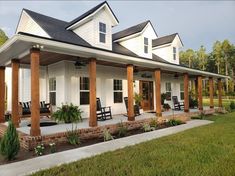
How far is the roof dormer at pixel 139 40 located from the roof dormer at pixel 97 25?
194cm

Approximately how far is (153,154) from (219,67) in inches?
2347

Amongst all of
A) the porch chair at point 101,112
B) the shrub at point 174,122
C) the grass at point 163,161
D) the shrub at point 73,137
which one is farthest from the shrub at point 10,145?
the shrub at point 174,122

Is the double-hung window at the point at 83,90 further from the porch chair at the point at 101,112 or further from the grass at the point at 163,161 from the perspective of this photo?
the grass at the point at 163,161

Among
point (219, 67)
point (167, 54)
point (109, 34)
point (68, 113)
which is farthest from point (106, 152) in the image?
point (219, 67)

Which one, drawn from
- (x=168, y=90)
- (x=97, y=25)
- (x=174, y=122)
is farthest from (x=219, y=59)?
(x=97, y=25)

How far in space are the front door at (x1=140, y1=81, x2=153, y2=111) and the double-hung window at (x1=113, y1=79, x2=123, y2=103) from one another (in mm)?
2314

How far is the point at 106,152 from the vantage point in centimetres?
552

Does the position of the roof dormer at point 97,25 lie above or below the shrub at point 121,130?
above

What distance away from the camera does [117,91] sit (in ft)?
40.7

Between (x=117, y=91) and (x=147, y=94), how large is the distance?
3.37 metres

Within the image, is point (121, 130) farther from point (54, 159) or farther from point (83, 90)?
point (54, 159)

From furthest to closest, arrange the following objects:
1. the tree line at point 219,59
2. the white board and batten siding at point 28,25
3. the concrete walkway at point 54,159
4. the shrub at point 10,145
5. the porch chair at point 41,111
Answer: the tree line at point 219,59 → the white board and batten siding at point 28,25 → the porch chair at point 41,111 → the shrub at point 10,145 → the concrete walkway at point 54,159

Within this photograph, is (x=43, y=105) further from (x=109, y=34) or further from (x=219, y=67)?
(x=219, y=67)

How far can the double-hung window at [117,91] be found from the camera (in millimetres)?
12306
